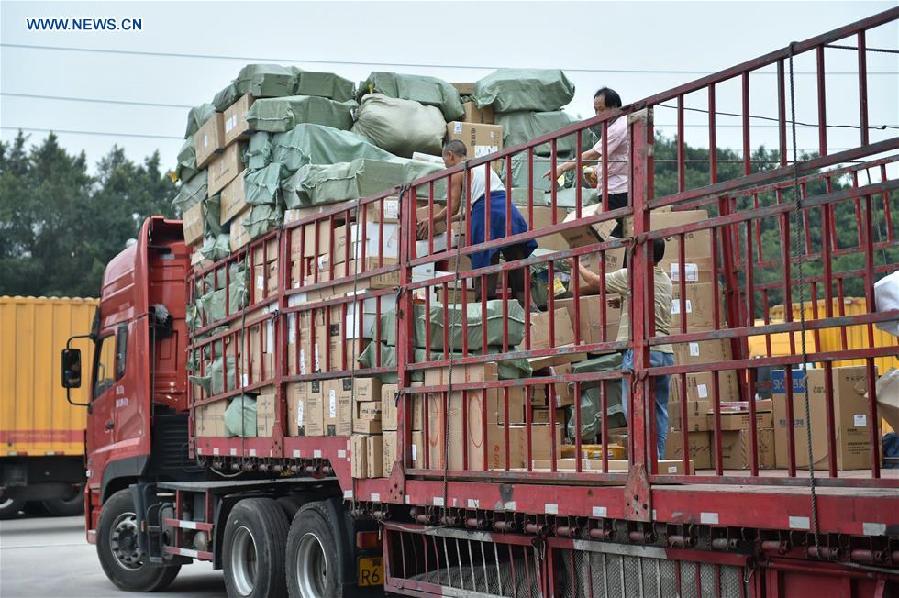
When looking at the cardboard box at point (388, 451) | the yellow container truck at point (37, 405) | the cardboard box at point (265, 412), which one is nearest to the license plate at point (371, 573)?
the cardboard box at point (388, 451)

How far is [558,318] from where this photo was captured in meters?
6.99

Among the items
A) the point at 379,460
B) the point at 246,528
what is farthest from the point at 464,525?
the point at 246,528

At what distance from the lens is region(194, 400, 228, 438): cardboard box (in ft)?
31.8

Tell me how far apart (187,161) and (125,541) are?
3.55m

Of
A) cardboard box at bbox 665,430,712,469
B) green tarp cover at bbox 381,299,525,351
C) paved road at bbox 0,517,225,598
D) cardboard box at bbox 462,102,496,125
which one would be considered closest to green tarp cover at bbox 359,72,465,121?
cardboard box at bbox 462,102,496,125

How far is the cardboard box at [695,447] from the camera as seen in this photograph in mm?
6488

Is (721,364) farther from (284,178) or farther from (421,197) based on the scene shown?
(284,178)

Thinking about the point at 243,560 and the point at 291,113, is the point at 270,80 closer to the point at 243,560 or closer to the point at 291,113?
the point at 291,113

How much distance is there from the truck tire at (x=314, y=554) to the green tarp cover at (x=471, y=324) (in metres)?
A: 1.45

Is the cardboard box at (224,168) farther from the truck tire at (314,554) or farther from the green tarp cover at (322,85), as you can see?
the truck tire at (314,554)

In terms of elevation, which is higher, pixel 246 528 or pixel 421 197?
pixel 421 197

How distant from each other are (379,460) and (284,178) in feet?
8.22

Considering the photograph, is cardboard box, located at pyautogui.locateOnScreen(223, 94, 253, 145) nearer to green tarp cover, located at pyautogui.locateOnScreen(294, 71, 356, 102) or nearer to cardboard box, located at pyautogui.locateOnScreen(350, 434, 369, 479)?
green tarp cover, located at pyautogui.locateOnScreen(294, 71, 356, 102)

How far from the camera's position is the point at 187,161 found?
10.9 m
